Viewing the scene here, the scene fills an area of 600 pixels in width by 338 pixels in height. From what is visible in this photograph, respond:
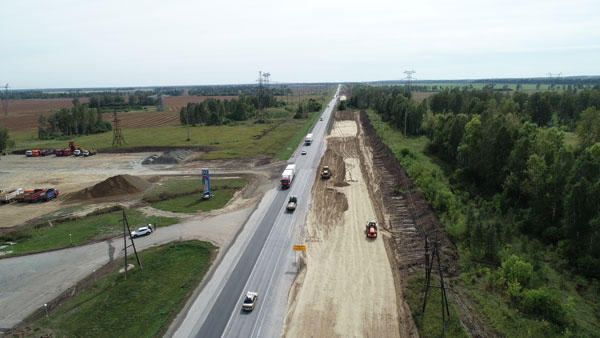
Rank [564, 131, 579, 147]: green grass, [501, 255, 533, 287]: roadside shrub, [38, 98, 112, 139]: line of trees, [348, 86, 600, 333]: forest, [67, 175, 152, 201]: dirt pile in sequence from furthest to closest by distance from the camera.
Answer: [38, 98, 112, 139]: line of trees → [564, 131, 579, 147]: green grass → [67, 175, 152, 201]: dirt pile → [348, 86, 600, 333]: forest → [501, 255, 533, 287]: roadside shrub

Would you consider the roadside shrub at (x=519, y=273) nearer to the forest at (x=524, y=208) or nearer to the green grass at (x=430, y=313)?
the forest at (x=524, y=208)

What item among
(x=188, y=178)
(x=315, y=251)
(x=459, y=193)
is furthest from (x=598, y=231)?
(x=188, y=178)

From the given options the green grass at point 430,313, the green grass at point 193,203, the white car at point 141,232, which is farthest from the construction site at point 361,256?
the white car at point 141,232

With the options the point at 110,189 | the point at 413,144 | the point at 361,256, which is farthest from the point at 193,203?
the point at 413,144

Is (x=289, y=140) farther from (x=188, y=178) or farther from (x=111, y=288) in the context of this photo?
(x=111, y=288)

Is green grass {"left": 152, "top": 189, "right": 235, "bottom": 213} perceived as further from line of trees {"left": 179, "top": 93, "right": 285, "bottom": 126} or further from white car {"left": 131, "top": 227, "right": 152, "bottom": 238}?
line of trees {"left": 179, "top": 93, "right": 285, "bottom": 126}

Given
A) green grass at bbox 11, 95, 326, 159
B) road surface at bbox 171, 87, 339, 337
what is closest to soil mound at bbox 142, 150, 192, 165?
green grass at bbox 11, 95, 326, 159
